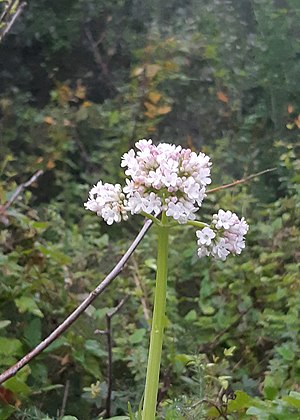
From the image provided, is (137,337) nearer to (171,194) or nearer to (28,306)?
(28,306)

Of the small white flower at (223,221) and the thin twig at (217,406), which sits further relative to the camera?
the thin twig at (217,406)

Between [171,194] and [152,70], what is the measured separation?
1491 millimetres

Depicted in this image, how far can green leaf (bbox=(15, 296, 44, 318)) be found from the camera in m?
0.99

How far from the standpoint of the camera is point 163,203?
54 cm

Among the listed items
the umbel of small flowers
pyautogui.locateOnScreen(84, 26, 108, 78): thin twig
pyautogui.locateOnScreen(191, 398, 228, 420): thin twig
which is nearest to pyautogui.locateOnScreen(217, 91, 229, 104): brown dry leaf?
pyautogui.locateOnScreen(84, 26, 108, 78): thin twig

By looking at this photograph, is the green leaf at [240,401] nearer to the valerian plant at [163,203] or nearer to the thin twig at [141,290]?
the valerian plant at [163,203]

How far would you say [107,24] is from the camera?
212 centimetres

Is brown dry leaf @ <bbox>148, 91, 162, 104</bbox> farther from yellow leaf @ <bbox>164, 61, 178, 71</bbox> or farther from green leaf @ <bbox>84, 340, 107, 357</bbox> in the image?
green leaf @ <bbox>84, 340, 107, 357</bbox>

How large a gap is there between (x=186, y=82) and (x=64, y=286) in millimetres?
983

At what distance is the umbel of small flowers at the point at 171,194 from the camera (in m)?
0.53

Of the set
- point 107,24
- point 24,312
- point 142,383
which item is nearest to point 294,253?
point 142,383

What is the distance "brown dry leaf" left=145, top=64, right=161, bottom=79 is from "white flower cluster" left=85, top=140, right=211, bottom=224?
145cm

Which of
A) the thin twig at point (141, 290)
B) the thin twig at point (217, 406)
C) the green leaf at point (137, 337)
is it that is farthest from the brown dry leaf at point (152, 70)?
the thin twig at point (217, 406)

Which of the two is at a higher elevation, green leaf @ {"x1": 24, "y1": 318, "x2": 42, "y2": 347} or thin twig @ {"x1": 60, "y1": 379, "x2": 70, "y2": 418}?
green leaf @ {"x1": 24, "y1": 318, "x2": 42, "y2": 347}
